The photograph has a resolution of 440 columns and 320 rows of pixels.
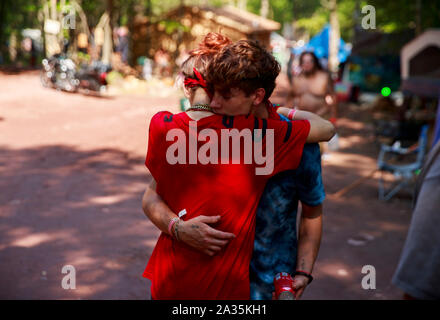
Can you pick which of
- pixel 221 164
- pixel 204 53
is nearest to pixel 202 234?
pixel 221 164

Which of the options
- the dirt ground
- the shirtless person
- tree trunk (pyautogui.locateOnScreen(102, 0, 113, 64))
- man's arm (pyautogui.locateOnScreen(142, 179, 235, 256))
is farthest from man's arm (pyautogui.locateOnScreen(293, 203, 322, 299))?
tree trunk (pyautogui.locateOnScreen(102, 0, 113, 64))

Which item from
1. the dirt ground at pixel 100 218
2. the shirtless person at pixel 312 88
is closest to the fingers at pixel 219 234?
the dirt ground at pixel 100 218

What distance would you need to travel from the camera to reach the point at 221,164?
1923mm

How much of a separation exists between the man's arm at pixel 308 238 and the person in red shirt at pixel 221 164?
285 mm

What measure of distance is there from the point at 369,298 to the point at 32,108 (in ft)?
41.3

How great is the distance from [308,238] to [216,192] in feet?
1.83

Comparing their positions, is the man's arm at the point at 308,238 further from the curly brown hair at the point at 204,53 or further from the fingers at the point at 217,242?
the curly brown hair at the point at 204,53

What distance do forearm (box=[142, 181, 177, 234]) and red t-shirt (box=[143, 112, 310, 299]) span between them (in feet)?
0.11

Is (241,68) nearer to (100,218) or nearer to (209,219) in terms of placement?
(209,219)

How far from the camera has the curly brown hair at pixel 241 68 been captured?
1814 millimetres

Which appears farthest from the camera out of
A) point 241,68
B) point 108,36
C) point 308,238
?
point 108,36

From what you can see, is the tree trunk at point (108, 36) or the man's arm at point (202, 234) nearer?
the man's arm at point (202, 234)
